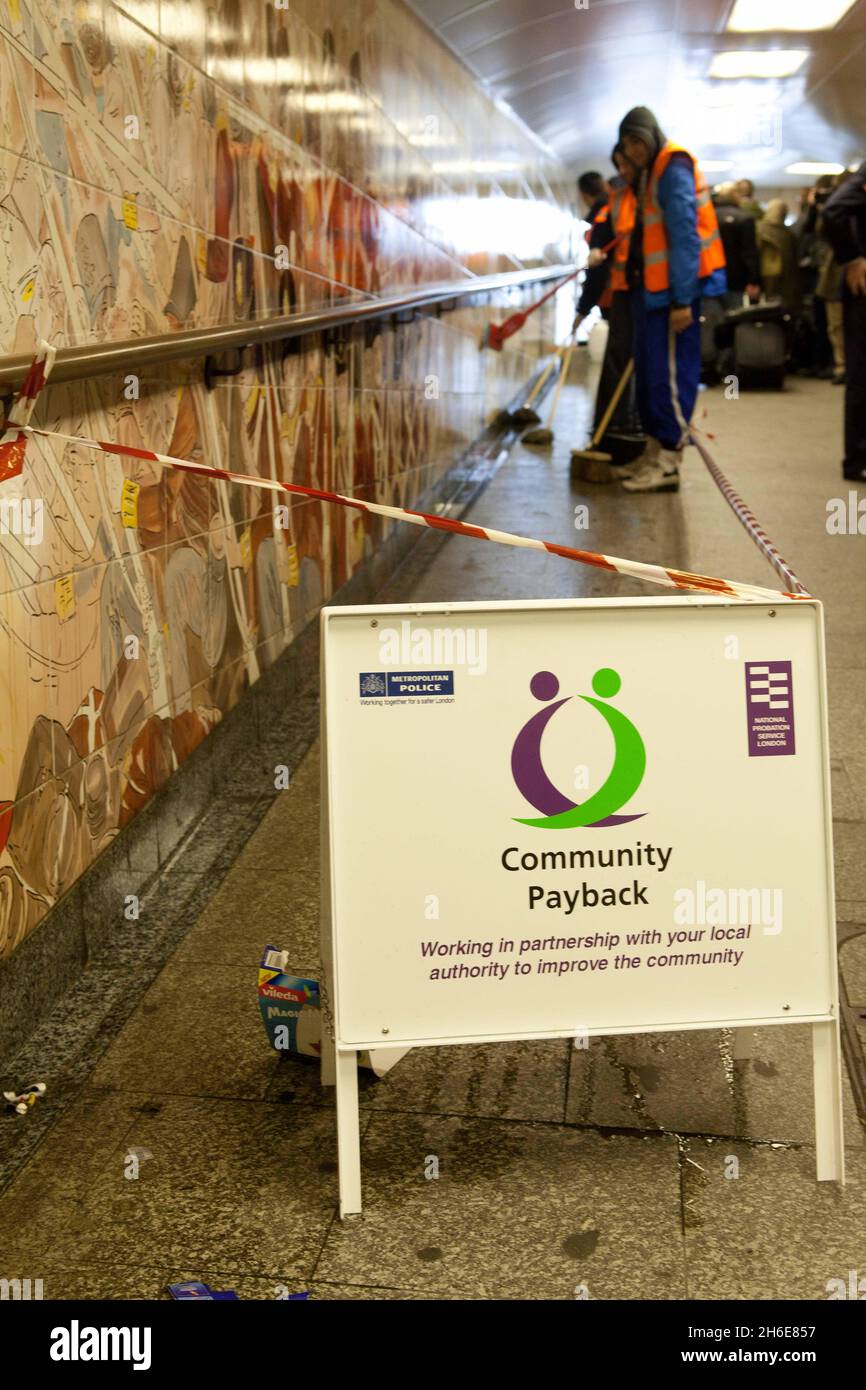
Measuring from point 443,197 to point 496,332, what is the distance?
280cm

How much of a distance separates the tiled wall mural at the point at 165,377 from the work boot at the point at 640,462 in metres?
2.46

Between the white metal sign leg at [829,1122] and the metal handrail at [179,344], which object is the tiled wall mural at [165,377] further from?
the white metal sign leg at [829,1122]

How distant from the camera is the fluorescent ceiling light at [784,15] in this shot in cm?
1148

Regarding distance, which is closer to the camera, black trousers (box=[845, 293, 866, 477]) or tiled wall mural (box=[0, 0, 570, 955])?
tiled wall mural (box=[0, 0, 570, 955])

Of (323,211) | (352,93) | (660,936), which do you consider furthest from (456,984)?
(352,93)

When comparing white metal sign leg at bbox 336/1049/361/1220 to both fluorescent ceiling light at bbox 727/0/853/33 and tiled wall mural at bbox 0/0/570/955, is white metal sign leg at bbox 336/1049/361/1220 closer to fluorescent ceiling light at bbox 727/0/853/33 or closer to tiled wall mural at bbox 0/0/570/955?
tiled wall mural at bbox 0/0/570/955

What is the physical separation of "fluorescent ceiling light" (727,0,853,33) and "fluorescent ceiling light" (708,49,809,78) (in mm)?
939

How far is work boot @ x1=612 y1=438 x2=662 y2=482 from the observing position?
349 inches

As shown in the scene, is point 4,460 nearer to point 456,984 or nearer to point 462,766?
point 462,766

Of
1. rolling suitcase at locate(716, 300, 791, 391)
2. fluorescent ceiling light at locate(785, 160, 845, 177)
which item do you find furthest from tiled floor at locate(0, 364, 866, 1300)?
fluorescent ceiling light at locate(785, 160, 845, 177)

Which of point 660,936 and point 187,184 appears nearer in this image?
point 660,936

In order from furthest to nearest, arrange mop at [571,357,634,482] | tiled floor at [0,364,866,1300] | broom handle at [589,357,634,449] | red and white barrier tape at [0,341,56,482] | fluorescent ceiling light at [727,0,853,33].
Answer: fluorescent ceiling light at [727,0,853,33]
broom handle at [589,357,634,449]
mop at [571,357,634,482]
red and white barrier tape at [0,341,56,482]
tiled floor at [0,364,866,1300]

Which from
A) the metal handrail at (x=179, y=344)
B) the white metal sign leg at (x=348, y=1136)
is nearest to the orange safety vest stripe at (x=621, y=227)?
the metal handrail at (x=179, y=344)

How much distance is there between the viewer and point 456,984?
247 centimetres
